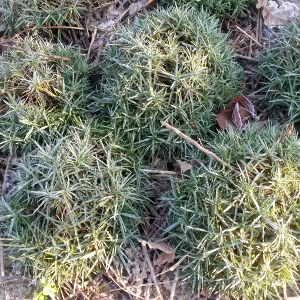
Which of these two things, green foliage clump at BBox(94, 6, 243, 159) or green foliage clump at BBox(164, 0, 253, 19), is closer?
green foliage clump at BBox(94, 6, 243, 159)

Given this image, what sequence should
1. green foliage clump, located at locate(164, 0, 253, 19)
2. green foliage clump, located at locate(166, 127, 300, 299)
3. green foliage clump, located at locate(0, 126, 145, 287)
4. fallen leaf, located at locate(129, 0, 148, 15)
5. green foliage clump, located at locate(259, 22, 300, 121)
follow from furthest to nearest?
fallen leaf, located at locate(129, 0, 148, 15) < green foliage clump, located at locate(164, 0, 253, 19) < green foliage clump, located at locate(259, 22, 300, 121) < green foliage clump, located at locate(0, 126, 145, 287) < green foliage clump, located at locate(166, 127, 300, 299)

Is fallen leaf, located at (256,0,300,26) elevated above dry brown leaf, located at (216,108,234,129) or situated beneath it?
elevated above

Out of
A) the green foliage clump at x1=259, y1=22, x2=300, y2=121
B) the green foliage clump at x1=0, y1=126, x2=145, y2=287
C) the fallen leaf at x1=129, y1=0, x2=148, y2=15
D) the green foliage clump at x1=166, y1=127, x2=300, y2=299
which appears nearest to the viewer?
the green foliage clump at x1=166, y1=127, x2=300, y2=299

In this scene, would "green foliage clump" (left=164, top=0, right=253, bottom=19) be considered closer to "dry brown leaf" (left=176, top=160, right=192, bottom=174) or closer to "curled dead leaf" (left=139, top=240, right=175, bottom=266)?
"dry brown leaf" (left=176, top=160, right=192, bottom=174)

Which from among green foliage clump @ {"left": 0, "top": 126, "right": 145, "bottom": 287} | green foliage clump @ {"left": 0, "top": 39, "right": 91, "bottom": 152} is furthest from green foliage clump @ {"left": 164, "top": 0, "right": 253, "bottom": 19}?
green foliage clump @ {"left": 0, "top": 126, "right": 145, "bottom": 287}

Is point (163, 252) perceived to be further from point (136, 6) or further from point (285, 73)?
point (136, 6)

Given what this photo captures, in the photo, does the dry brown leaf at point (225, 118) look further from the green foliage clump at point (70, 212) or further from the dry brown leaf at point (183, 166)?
the green foliage clump at point (70, 212)

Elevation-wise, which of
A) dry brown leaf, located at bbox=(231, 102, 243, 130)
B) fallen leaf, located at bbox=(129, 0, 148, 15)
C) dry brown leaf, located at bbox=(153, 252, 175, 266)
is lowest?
dry brown leaf, located at bbox=(153, 252, 175, 266)
